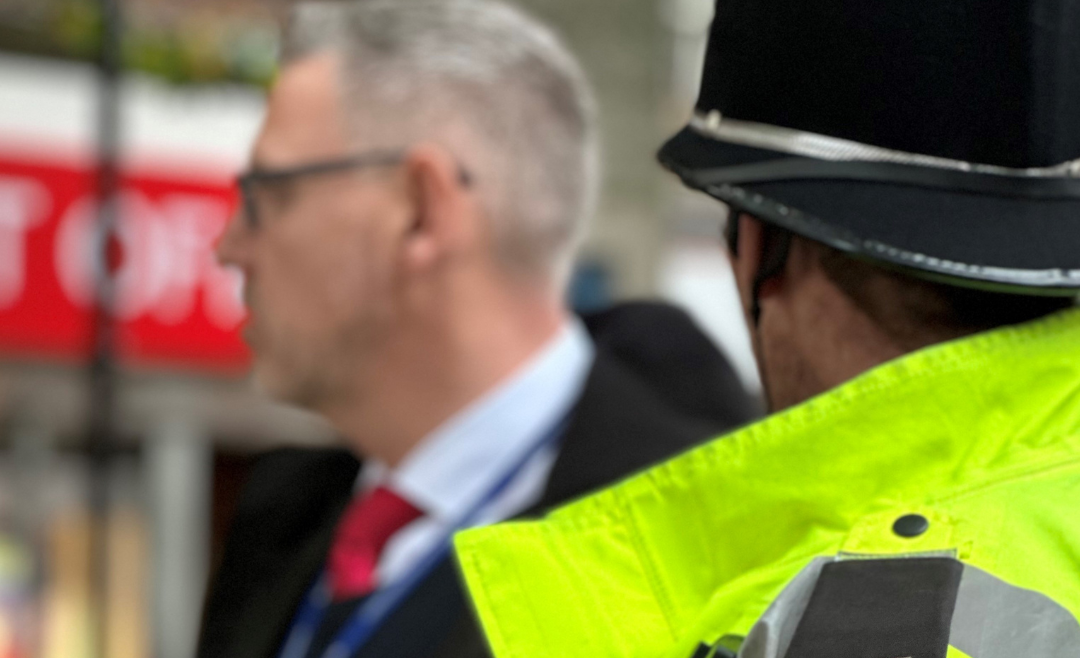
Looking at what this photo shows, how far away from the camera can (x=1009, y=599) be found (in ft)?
3.20

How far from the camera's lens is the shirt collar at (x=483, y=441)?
231 centimetres

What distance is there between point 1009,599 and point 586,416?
123 cm

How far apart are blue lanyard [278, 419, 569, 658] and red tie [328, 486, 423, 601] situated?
0.04 meters

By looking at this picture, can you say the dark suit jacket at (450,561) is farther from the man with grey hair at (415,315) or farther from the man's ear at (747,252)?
the man's ear at (747,252)

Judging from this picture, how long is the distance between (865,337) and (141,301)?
5.16 m

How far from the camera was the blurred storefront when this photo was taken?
18.7 feet

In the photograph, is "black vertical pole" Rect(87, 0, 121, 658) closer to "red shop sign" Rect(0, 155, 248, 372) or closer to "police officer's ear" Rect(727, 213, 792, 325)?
"red shop sign" Rect(0, 155, 248, 372)

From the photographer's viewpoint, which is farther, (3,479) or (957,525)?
(3,479)

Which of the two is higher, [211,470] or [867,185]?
[867,185]

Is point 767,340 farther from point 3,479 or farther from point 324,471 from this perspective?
point 3,479

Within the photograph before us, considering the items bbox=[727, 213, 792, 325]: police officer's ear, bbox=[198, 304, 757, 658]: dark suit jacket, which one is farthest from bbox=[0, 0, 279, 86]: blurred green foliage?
bbox=[727, 213, 792, 325]: police officer's ear

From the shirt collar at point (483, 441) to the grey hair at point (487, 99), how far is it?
251 mm

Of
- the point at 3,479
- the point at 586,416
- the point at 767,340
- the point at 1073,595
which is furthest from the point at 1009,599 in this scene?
the point at 3,479

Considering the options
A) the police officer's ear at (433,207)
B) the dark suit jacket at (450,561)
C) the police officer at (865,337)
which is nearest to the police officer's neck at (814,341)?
the police officer at (865,337)
